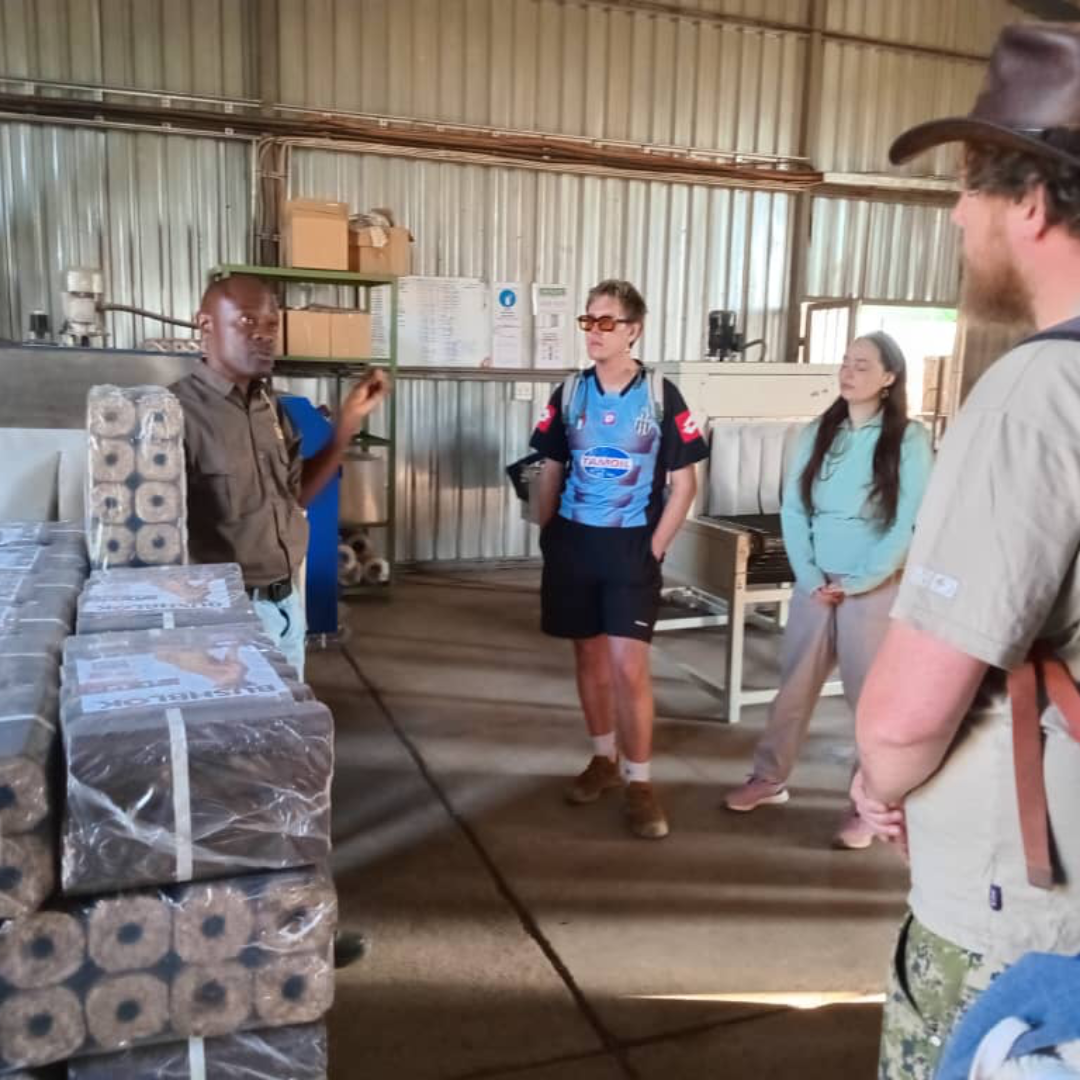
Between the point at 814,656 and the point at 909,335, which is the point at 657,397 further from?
the point at 909,335

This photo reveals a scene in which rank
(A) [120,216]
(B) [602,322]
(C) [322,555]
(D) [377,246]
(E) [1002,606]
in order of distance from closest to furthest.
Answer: (E) [1002,606], (B) [602,322], (C) [322,555], (D) [377,246], (A) [120,216]

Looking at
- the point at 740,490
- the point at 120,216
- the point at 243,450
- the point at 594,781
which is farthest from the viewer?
the point at 120,216

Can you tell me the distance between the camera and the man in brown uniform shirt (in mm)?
2439

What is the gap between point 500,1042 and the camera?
2.15 meters

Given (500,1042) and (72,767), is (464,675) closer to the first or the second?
(500,1042)

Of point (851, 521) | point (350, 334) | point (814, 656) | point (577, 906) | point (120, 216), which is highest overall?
point (120, 216)

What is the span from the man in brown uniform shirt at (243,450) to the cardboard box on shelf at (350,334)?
318 cm

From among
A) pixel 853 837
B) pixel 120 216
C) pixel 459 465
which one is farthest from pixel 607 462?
pixel 120 216

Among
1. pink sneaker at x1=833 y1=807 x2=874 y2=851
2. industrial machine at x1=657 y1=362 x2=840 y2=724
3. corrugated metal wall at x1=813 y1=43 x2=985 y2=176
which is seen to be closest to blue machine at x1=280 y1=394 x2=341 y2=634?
industrial machine at x1=657 y1=362 x2=840 y2=724

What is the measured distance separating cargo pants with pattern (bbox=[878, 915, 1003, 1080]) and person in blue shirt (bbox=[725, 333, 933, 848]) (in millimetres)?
1775

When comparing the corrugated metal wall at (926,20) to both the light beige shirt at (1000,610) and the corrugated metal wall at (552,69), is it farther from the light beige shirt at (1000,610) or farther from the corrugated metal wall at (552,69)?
the light beige shirt at (1000,610)

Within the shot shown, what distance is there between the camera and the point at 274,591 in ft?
8.45

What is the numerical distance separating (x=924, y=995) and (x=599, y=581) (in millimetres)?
1920

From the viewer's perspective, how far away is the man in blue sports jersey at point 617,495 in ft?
9.59
